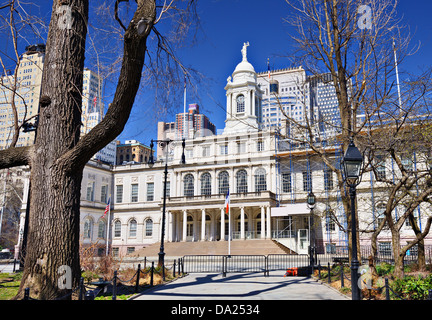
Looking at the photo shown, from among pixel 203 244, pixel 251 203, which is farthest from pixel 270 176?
pixel 203 244

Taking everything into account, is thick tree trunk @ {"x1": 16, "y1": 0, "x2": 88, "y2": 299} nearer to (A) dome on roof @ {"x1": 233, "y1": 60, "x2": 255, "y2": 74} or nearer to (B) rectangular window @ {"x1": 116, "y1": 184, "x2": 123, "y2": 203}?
(B) rectangular window @ {"x1": 116, "y1": 184, "x2": 123, "y2": 203}

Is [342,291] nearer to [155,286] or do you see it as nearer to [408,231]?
[155,286]

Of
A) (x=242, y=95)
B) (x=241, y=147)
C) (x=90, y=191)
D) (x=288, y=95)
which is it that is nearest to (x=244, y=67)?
(x=242, y=95)

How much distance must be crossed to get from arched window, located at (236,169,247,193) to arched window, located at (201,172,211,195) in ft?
12.9

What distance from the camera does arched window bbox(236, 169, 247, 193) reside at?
1918 inches

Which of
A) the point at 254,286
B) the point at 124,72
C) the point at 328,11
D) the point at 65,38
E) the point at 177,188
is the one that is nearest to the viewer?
→ the point at 124,72

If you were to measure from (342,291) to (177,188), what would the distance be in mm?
40831

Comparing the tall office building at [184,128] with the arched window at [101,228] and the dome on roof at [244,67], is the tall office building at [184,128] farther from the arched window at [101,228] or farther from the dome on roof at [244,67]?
the arched window at [101,228]

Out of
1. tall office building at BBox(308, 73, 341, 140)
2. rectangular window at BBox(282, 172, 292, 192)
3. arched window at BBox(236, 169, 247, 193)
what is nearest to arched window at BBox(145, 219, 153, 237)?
arched window at BBox(236, 169, 247, 193)

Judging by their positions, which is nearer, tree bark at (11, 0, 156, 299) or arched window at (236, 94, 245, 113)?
tree bark at (11, 0, 156, 299)

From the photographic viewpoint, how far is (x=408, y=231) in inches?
1601

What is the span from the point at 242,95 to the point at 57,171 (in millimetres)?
52592

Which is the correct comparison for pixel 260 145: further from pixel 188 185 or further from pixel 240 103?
pixel 240 103

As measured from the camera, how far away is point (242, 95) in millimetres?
58562
